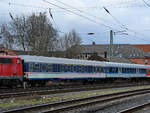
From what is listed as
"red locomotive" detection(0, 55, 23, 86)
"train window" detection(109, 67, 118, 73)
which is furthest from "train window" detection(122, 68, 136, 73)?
"red locomotive" detection(0, 55, 23, 86)

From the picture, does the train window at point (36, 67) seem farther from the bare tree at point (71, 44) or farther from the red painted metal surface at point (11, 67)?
the bare tree at point (71, 44)

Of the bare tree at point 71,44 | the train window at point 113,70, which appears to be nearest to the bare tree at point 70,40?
the bare tree at point 71,44

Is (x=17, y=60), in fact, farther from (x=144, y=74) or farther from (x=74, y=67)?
(x=144, y=74)

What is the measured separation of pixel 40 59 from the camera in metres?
26.8

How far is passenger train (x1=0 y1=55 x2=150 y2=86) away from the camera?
23.7 m

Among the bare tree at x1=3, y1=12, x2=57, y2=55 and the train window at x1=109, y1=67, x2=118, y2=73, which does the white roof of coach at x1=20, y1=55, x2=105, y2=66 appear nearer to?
the train window at x1=109, y1=67, x2=118, y2=73

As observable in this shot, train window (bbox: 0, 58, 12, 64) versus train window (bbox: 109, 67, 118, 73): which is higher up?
train window (bbox: 0, 58, 12, 64)

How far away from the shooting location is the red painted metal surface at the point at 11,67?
23220mm

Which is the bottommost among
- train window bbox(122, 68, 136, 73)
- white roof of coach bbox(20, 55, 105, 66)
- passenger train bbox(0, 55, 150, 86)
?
train window bbox(122, 68, 136, 73)

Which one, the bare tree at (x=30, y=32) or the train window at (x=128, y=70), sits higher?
the bare tree at (x=30, y=32)

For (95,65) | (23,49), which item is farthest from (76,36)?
(95,65)

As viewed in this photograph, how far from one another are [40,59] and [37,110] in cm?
1501

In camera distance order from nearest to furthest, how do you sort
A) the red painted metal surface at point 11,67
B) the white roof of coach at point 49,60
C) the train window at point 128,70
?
the red painted metal surface at point 11,67 → the white roof of coach at point 49,60 → the train window at point 128,70

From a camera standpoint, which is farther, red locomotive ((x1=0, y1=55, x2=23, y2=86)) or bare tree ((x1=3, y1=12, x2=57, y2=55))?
bare tree ((x1=3, y1=12, x2=57, y2=55))
